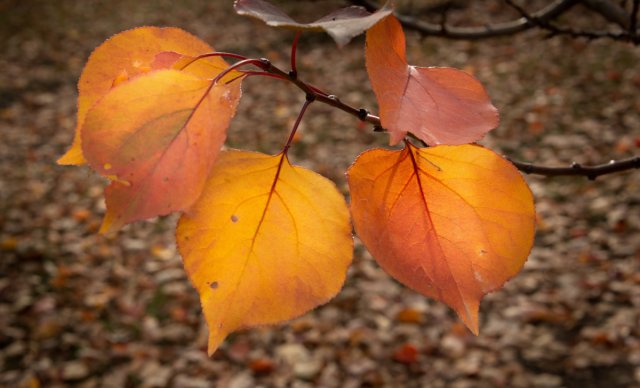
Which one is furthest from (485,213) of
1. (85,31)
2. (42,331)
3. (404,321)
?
(85,31)

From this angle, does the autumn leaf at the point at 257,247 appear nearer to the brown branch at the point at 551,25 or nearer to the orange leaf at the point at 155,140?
the orange leaf at the point at 155,140

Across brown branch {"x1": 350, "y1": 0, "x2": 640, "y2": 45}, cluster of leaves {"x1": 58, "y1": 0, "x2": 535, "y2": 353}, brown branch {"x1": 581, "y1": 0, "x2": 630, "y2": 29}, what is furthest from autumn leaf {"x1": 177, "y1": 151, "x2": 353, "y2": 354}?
brown branch {"x1": 581, "y1": 0, "x2": 630, "y2": 29}

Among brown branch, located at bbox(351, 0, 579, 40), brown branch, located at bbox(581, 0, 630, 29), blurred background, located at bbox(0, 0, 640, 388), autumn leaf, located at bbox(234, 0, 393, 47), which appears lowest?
blurred background, located at bbox(0, 0, 640, 388)

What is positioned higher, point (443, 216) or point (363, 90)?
point (443, 216)

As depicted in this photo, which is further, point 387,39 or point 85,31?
point 85,31

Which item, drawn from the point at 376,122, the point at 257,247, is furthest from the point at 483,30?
the point at 257,247

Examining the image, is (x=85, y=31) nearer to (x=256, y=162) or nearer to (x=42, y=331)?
(x=42, y=331)

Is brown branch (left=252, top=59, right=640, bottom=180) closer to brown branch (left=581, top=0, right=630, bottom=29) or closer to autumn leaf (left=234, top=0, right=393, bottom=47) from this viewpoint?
autumn leaf (left=234, top=0, right=393, bottom=47)
